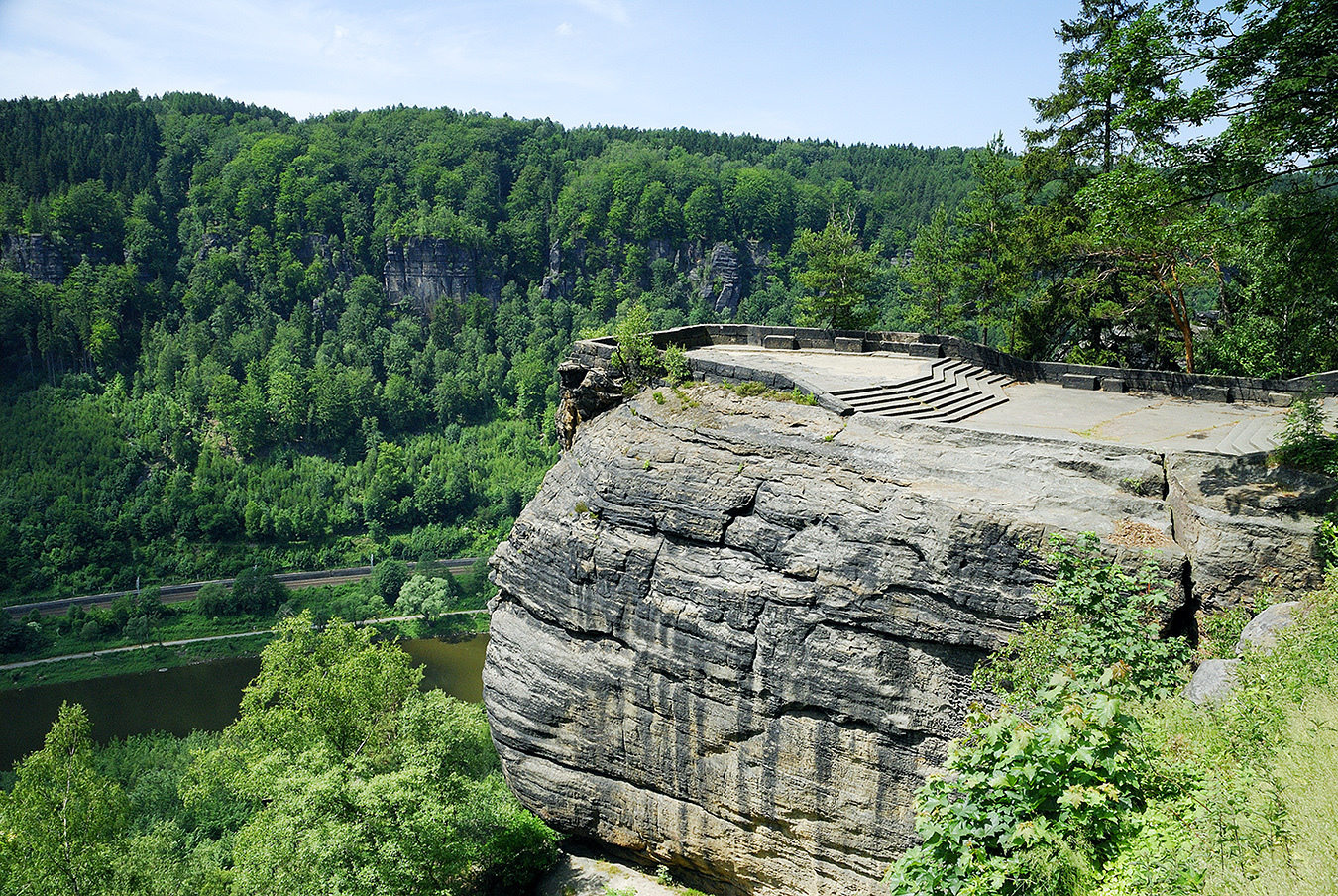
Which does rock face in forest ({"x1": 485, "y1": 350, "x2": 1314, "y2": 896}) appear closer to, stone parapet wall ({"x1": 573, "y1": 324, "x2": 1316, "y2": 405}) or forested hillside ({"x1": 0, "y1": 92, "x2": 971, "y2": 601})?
stone parapet wall ({"x1": 573, "y1": 324, "x2": 1316, "y2": 405})

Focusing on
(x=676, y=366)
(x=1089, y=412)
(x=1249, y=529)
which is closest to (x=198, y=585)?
(x=676, y=366)

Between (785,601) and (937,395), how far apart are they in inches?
275

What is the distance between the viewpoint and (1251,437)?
1456 cm

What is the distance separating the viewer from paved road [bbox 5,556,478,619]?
63.1 meters

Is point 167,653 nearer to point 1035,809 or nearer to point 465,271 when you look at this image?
point 1035,809

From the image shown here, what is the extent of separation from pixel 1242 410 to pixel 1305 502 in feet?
22.7

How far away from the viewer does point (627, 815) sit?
1658 centimetres

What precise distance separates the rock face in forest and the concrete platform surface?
66.2 inches

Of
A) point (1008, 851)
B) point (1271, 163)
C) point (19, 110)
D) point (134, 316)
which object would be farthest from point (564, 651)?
point (19, 110)

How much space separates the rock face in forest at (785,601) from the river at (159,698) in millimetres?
32684

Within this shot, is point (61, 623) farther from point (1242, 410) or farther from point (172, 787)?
point (1242, 410)

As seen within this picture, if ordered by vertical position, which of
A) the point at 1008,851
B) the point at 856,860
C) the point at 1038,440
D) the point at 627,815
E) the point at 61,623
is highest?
the point at 1038,440

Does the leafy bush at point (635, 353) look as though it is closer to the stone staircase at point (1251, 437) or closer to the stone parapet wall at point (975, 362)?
the stone parapet wall at point (975, 362)

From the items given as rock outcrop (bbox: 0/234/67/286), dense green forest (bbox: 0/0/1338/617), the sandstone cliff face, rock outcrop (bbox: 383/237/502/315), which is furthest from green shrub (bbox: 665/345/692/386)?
rock outcrop (bbox: 0/234/67/286)
